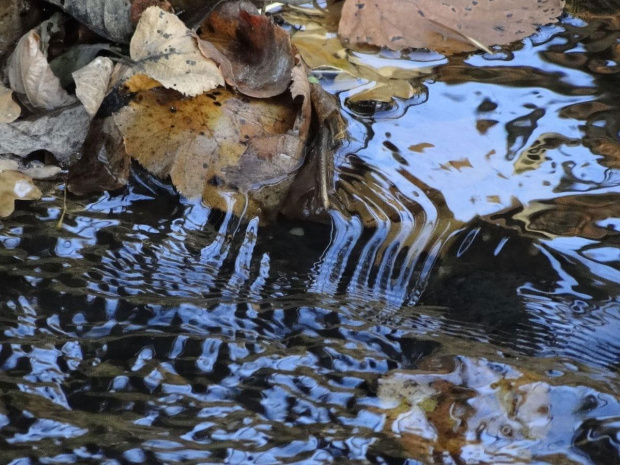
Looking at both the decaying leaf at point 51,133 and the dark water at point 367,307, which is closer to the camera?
the dark water at point 367,307

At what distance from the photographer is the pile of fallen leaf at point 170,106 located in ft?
6.44

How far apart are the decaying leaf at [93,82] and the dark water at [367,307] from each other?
0.24 metres

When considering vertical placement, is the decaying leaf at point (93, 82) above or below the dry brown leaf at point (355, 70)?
below

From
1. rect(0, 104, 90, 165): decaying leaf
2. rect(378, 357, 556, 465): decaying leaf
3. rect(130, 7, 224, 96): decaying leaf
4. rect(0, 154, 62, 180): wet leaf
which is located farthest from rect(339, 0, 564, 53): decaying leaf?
rect(378, 357, 556, 465): decaying leaf

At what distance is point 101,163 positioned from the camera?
2.02 meters

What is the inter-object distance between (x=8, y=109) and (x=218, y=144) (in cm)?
58

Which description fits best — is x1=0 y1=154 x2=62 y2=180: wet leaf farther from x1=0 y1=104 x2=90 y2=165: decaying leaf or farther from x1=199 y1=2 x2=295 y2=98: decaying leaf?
x1=199 y1=2 x2=295 y2=98: decaying leaf

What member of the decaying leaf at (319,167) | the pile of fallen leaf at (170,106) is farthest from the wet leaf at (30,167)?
the decaying leaf at (319,167)

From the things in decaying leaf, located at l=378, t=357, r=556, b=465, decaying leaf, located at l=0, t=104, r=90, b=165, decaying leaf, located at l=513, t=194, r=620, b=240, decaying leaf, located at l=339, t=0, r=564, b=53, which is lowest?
decaying leaf, located at l=378, t=357, r=556, b=465

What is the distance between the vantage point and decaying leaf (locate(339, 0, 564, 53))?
240 centimetres

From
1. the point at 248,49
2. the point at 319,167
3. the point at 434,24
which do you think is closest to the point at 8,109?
the point at 248,49

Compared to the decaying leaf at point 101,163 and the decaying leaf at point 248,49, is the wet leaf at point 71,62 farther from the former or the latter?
the decaying leaf at point 248,49

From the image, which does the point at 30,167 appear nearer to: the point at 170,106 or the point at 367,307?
the point at 170,106

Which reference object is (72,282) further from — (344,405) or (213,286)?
(344,405)
